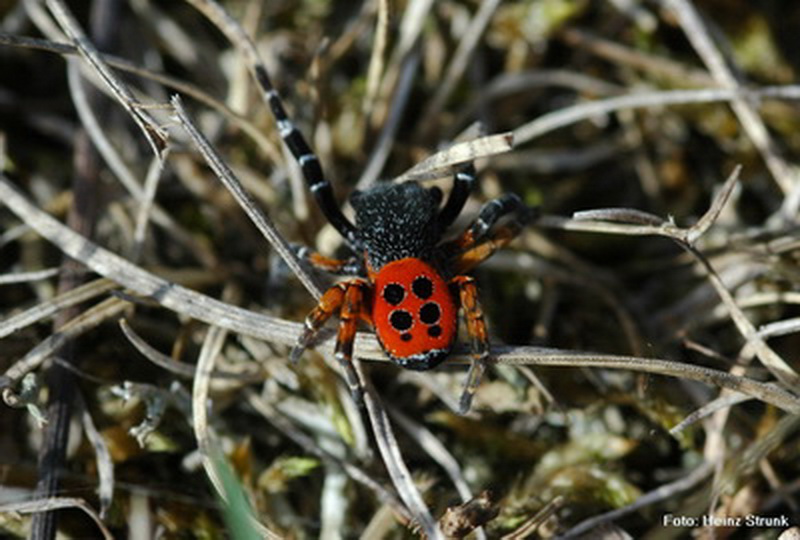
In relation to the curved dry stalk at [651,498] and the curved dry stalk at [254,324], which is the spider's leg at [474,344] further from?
the curved dry stalk at [651,498]

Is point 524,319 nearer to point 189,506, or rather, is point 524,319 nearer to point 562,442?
point 562,442

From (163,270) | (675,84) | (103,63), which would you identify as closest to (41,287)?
(163,270)

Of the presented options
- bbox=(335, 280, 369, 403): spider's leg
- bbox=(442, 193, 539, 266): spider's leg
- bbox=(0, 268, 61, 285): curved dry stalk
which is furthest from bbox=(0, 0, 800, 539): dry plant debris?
bbox=(442, 193, 539, 266): spider's leg

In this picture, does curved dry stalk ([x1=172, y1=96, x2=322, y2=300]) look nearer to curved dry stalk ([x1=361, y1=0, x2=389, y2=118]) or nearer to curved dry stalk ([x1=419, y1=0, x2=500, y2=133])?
Result: curved dry stalk ([x1=361, y1=0, x2=389, y2=118])

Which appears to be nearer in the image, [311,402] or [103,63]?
[103,63]

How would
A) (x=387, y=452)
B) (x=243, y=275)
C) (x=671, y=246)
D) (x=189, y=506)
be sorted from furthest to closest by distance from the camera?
(x=671, y=246) → (x=243, y=275) → (x=189, y=506) → (x=387, y=452)

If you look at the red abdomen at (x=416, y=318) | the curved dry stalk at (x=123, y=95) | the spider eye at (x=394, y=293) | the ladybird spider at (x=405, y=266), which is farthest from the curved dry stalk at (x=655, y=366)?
the curved dry stalk at (x=123, y=95)

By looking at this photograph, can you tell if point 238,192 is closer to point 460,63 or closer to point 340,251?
point 340,251
